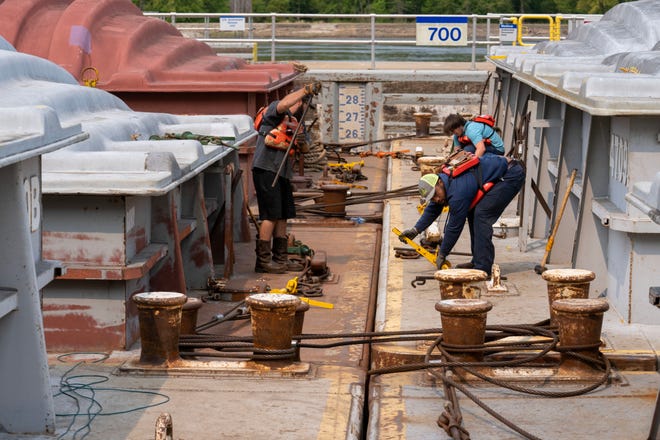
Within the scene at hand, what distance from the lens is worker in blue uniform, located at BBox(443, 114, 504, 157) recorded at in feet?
35.4

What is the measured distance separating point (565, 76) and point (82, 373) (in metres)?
4.40

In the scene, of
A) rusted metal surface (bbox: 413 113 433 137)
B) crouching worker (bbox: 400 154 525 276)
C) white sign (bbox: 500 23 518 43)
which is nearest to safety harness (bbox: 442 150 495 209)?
crouching worker (bbox: 400 154 525 276)

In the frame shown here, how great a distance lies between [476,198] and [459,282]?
182 centimetres

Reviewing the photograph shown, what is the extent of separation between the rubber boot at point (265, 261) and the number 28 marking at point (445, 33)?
14.4 metres

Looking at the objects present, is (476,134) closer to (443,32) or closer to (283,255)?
(283,255)

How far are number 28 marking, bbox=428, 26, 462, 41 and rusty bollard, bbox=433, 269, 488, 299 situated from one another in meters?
17.0

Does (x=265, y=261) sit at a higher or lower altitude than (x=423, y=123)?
lower

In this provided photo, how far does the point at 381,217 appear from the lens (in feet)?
48.7

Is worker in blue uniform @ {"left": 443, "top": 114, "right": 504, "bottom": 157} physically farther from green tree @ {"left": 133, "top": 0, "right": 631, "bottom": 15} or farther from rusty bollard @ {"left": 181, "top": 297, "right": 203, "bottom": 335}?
green tree @ {"left": 133, "top": 0, "right": 631, "bottom": 15}

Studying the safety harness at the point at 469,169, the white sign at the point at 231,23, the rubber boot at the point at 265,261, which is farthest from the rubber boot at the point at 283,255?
the white sign at the point at 231,23

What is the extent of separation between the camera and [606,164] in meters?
9.52

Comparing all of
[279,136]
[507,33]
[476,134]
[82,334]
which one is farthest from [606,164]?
[507,33]

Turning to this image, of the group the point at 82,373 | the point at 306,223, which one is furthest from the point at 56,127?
the point at 306,223

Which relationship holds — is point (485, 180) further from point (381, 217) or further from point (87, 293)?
point (381, 217)
